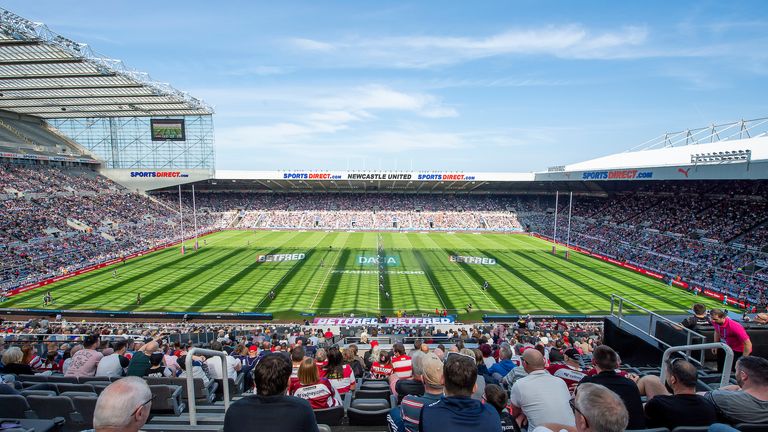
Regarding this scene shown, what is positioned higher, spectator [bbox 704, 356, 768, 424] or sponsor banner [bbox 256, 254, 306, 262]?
spectator [bbox 704, 356, 768, 424]

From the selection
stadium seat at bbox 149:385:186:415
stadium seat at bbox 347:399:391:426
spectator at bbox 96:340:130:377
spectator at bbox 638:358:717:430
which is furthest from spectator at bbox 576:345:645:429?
spectator at bbox 96:340:130:377

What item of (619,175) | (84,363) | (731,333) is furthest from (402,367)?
(619,175)

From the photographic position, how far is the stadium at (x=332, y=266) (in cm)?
607

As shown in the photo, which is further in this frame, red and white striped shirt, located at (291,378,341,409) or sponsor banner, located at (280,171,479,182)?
sponsor banner, located at (280,171,479,182)

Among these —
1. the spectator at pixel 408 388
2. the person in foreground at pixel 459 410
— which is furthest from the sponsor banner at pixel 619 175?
the person in foreground at pixel 459 410

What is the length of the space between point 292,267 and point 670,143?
52675mm

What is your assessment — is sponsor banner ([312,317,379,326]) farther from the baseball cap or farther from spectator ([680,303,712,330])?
the baseball cap

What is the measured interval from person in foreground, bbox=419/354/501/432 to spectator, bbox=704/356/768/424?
112 inches

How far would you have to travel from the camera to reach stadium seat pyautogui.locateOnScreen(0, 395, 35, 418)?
4754mm

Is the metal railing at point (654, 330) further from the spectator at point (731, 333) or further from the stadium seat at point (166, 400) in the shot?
the stadium seat at point (166, 400)

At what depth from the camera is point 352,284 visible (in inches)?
1238

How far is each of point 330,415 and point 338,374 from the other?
1.73 m

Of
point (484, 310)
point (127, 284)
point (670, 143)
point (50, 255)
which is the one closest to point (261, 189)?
point (50, 255)

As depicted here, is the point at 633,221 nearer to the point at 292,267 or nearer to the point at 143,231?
the point at 292,267
